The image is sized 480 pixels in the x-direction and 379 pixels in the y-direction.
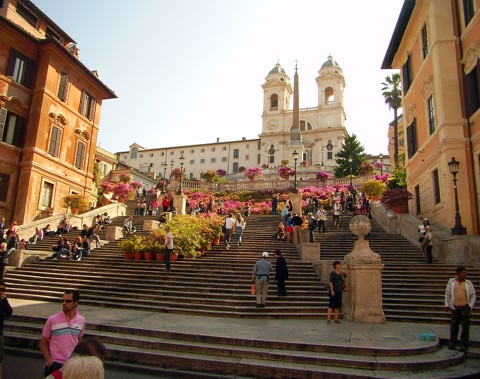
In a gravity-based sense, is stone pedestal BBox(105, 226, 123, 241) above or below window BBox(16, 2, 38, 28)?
below

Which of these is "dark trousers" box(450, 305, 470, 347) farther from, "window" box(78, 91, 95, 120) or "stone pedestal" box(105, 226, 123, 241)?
"window" box(78, 91, 95, 120)

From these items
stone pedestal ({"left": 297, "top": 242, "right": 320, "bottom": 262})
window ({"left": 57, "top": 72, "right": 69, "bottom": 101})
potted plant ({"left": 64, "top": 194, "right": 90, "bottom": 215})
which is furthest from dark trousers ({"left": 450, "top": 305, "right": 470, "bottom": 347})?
window ({"left": 57, "top": 72, "right": 69, "bottom": 101})

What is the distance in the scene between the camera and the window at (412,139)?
2246 cm

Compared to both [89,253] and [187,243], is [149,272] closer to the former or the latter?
[187,243]

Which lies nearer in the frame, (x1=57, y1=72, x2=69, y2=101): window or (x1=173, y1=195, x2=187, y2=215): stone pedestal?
(x1=57, y1=72, x2=69, y2=101): window

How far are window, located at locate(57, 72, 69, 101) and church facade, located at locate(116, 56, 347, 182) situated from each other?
163ft

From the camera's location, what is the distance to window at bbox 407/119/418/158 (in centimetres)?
2246

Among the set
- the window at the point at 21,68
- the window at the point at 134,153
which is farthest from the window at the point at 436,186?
the window at the point at 134,153

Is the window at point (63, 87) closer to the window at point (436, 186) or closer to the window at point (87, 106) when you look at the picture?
the window at point (87, 106)

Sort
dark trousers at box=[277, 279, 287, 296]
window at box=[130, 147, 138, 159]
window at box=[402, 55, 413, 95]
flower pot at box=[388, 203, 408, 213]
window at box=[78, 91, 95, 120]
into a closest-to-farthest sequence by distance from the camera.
Answer: dark trousers at box=[277, 279, 287, 296]
flower pot at box=[388, 203, 408, 213]
window at box=[402, 55, 413, 95]
window at box=[78, 91, 95, 120]
window at box=[130, 147, 138, 159]

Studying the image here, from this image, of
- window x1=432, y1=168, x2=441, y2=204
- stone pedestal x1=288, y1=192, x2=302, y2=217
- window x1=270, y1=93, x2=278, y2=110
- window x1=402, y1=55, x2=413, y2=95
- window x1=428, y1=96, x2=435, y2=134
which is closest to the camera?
window x1=432, y1=168, x2=441, y2=204

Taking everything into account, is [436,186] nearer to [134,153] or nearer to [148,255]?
[148,255]

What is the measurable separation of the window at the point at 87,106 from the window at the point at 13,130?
5396mm

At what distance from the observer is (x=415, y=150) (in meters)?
22.4
